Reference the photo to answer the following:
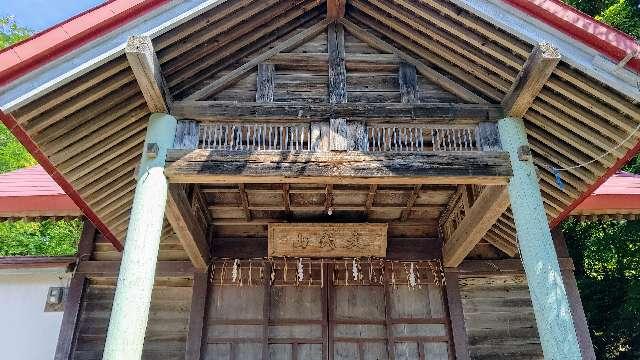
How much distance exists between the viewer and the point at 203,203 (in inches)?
273

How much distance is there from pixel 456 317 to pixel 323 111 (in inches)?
138

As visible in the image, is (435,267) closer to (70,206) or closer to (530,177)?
(530,177)

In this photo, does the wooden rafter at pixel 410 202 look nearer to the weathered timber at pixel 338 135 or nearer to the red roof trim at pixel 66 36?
the weathered timber at pixel 338 135

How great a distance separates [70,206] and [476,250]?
18.3 feet

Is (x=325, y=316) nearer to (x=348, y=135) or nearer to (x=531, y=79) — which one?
(x=348, y=135)

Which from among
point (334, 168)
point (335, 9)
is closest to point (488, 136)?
point (334, 168)

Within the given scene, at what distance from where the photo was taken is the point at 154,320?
285 inches

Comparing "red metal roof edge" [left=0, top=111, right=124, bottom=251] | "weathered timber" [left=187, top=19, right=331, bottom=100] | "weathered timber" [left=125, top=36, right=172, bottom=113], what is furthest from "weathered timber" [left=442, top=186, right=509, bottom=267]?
"red metal roof edge" [left=0, top=111, right=124, bottom=251]

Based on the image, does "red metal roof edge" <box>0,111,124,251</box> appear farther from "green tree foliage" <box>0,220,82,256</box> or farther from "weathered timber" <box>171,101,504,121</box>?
"green tree foliage" <box>0,220,82,256</box>

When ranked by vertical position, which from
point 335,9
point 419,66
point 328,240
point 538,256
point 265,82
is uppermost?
point 335,9

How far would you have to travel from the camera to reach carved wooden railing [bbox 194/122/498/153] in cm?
541

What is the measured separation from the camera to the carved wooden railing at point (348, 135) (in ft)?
17.7

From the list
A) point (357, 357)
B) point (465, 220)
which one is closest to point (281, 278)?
point (357, 357)

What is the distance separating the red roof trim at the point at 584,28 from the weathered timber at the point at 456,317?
12.3 ft
